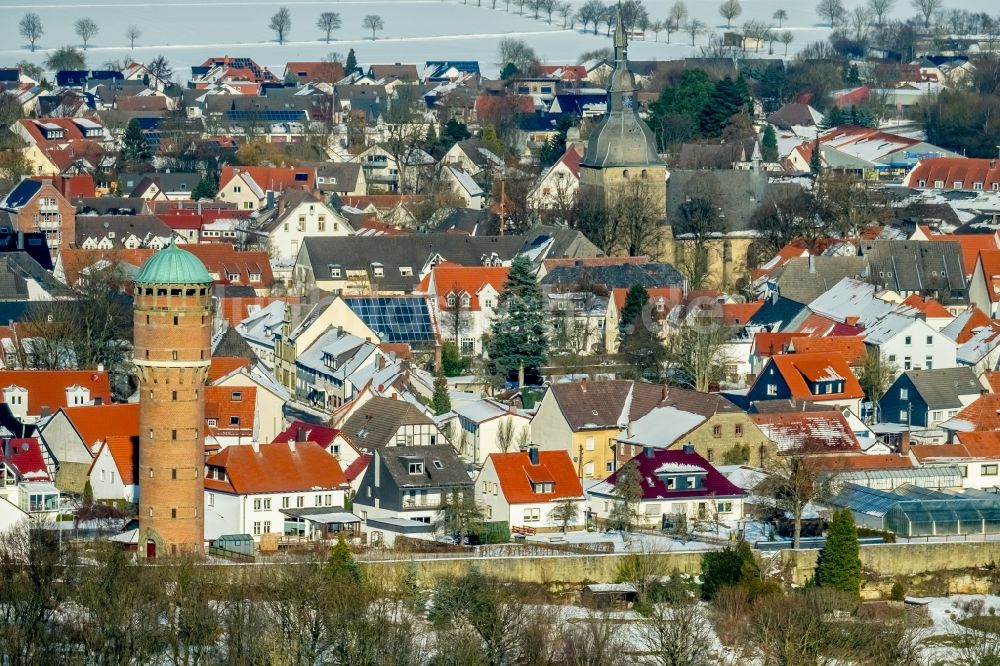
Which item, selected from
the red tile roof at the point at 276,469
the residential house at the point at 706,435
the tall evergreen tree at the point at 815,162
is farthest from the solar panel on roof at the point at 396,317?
the tall evergreen tree at the point at 815,162

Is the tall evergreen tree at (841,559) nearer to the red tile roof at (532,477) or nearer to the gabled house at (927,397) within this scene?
the red tile roof at (532,477)

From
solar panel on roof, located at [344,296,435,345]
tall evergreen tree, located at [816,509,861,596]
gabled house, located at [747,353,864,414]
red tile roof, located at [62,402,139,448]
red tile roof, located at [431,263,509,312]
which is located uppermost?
red tile roof, located at [431,263,509,312]

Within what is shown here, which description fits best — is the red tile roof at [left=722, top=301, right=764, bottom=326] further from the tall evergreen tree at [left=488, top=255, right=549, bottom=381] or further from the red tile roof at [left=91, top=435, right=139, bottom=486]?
the red tile roof at [left=91, top=435, right=139, bottom=486]

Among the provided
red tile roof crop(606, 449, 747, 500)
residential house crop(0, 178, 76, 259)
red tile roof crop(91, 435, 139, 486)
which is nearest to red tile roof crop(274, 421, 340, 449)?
red tile roof crop(91, 435, 139, 486)

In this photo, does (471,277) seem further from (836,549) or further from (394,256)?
(836,549)

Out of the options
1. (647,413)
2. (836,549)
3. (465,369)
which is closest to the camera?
(836,549)

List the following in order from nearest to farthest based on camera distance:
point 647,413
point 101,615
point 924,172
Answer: point 101,615 → point 647,413 → point 924,172

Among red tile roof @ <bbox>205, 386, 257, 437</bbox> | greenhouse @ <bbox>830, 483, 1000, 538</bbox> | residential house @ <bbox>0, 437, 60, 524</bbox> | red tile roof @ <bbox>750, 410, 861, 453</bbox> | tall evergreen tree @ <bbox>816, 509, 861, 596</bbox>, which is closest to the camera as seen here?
tall evergreen tree @ <bbox>816, 509, 861, 596</bbox>

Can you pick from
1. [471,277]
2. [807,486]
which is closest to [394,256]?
[471,277]
